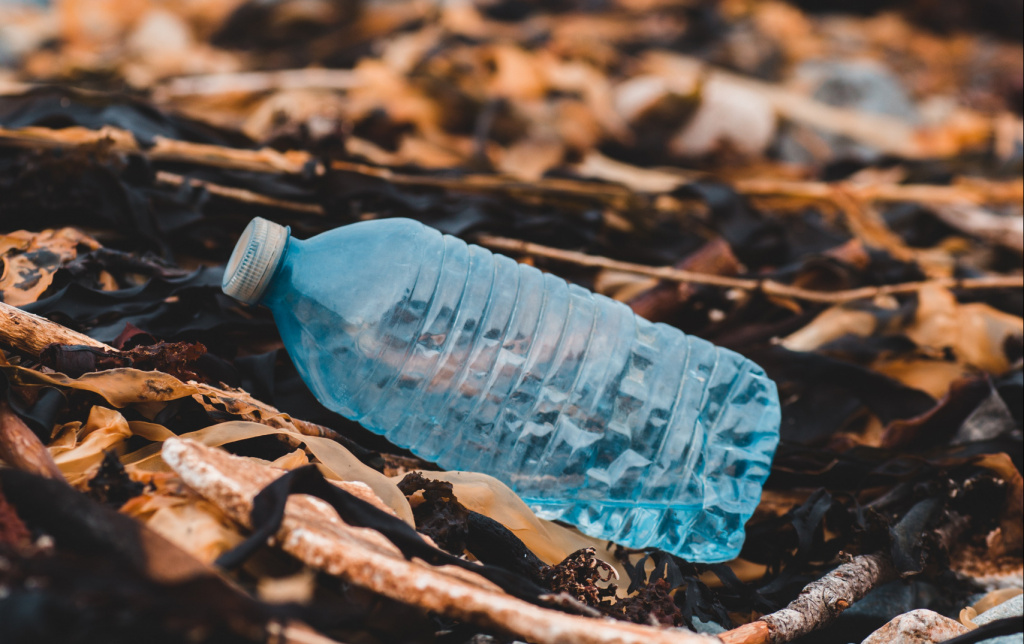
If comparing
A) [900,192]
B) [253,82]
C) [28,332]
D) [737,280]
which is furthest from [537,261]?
[253,82]

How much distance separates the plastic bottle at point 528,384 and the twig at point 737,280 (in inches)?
16.4

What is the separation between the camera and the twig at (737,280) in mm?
2172

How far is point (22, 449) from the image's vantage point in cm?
113

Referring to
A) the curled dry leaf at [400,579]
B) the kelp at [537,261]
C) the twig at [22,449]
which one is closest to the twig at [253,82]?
the kelp at [537,261]

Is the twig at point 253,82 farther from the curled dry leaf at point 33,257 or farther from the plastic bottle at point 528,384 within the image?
the plastic bottle at point 528,384

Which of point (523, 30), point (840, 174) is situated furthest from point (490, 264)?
point (523, 30)

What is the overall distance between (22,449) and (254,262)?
0.50m

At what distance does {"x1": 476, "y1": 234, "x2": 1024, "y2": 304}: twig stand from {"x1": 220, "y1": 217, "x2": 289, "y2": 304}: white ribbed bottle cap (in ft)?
2.78

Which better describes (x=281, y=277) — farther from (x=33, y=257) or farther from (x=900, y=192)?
(x=900, y=192)

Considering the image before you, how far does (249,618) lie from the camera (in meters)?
0.75

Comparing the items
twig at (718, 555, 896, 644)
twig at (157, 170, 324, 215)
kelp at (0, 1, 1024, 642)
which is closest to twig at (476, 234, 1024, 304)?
kelp at (0, 1, 1024, 642)

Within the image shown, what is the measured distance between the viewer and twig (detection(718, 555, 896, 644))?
1.23 m

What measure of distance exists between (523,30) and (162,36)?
2571mm

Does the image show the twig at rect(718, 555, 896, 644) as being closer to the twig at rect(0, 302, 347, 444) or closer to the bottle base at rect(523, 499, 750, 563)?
the bottle base at rect(523, 499, 750, 563)
